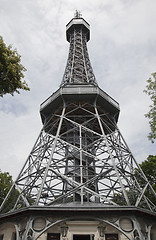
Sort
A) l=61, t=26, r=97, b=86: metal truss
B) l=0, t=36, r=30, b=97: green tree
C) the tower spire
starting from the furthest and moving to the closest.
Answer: the tower spire
l=61, t=26, r=97, b=86: metal truss
l=0, t=36, r=30, b=97: green tree

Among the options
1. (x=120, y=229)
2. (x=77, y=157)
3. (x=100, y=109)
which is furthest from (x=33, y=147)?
(x=120, y=229)

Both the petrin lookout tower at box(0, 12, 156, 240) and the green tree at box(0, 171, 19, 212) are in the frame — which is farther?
the green tree at box(0, 171, 19, 212)

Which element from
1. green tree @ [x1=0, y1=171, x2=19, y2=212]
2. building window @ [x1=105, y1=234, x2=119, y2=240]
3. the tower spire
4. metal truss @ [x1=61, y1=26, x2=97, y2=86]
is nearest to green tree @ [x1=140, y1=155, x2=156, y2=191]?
the tower spire

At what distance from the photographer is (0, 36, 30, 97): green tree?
1096 cm

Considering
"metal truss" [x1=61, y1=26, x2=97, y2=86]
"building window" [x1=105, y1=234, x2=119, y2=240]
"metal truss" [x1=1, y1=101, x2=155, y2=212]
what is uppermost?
"metal truss" [x1=61, y1=26, x2=97, y2=86]

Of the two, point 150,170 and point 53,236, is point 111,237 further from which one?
point 150,170

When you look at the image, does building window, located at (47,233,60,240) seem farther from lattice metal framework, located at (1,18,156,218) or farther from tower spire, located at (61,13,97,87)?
tower spire, located at (61,13,97,87)

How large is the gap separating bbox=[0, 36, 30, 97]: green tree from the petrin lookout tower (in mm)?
5681

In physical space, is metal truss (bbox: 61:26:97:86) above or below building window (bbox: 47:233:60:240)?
above

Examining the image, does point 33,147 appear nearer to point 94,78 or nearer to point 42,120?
point 42,120

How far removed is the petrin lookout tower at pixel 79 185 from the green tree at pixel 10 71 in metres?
5.68

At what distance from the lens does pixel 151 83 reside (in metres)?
14.0

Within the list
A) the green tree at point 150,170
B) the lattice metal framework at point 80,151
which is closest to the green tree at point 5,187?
the lattice metal framework at point 80,151

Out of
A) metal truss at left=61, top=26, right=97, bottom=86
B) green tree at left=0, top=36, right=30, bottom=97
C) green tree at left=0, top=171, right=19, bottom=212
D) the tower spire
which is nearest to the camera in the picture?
green tree at left=0, top=36, right=30, bottom=97
